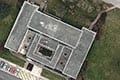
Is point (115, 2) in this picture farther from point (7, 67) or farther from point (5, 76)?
point (5, 76)

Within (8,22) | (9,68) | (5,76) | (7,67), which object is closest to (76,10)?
(8,22)

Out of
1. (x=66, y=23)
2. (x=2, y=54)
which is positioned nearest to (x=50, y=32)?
(x=66, y=23)

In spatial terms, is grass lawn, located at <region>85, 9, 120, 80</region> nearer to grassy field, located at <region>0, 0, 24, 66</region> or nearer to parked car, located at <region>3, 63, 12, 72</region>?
parked car, located at <region>3, 63, 12, 72</region>

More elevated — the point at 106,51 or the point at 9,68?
the point at 106,51

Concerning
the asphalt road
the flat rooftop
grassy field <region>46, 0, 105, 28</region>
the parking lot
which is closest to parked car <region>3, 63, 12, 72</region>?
the parking lot

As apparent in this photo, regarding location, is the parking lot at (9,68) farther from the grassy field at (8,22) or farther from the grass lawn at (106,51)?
the grass lawn at (106,51)

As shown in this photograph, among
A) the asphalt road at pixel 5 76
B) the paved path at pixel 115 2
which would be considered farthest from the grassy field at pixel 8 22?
the paved path at pixel 115 2
